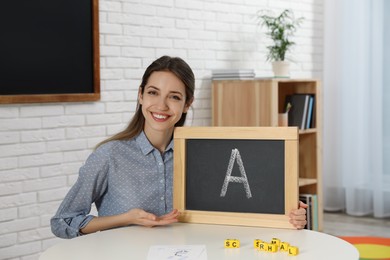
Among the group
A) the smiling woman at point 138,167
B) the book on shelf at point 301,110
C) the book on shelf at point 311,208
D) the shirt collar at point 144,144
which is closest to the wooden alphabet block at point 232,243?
the smiling woman at point 138,167

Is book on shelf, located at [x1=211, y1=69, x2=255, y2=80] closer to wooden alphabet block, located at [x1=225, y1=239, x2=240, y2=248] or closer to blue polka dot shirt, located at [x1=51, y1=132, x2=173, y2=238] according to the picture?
blue polka dot shirt, located at [x1=51, y1=132, x2=173, y2=238]

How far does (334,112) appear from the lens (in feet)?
19.6

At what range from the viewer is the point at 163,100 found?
2.46 m

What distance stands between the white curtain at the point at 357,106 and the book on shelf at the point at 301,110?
758 millimetres

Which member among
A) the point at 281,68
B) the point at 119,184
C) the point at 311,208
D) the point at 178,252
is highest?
the point at 281,68

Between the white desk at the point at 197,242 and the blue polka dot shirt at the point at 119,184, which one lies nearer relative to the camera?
the white desk at the point at 197,242

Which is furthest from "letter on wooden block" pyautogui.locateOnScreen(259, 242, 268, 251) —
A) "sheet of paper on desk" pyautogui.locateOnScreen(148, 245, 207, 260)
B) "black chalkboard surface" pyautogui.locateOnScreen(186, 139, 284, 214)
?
"black chalkboard surface" pyautogui.locateOnScreen(186, 139, 284, 214)

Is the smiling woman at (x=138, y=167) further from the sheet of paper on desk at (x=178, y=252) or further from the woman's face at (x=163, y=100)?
the sheet of paper on desk at (x=178, y=252)

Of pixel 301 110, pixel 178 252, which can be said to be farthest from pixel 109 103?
pixel 178 252

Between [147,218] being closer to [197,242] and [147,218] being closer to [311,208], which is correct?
[197,242]

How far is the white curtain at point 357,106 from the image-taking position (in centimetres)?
563

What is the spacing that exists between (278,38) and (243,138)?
2.88m

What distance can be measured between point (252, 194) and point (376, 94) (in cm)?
365

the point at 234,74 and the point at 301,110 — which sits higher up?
the point at 234,74
